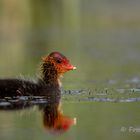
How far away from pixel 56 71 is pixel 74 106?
1.64m

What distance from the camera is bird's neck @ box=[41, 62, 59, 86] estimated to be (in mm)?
13766

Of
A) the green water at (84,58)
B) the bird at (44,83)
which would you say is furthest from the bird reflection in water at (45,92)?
the green water at (84,58)

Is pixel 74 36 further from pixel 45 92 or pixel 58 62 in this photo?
pixel 45 92

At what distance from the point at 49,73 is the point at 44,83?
265 mm

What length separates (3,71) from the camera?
18078mm

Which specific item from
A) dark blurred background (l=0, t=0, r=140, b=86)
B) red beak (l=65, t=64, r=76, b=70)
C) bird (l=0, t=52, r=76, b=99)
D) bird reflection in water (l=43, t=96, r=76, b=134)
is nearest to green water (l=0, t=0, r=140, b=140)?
dark blurred background (l=0, t=0, r=140, b=86)

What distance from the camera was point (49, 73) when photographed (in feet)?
45.3

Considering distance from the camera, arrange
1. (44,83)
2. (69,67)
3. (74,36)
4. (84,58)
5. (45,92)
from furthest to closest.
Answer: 1. (74,36)
2. (84,58)
3. (69,67)
4. (44,83)
5. (45,92)

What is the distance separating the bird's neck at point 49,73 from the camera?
13766 mm

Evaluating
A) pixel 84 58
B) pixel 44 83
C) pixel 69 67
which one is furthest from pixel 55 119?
pixel 84 58

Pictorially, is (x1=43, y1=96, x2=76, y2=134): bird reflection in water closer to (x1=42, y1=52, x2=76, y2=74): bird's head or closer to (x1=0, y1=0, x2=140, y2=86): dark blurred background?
(x1=42, y1=52, x2=76, y2=74): bird's head

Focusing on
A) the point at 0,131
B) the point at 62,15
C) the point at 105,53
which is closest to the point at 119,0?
the point at 62,15

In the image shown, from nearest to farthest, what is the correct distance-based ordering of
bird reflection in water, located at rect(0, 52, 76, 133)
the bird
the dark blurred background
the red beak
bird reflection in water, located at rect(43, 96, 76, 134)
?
bird reflection in water, located at rect(43, 96, 76, 134)
bird reflection in water, located at rect(0, 52, 76, 133)
the bird
the red beak
the dark blurred background

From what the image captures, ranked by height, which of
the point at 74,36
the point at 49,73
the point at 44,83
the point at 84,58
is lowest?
the point at 44,83
